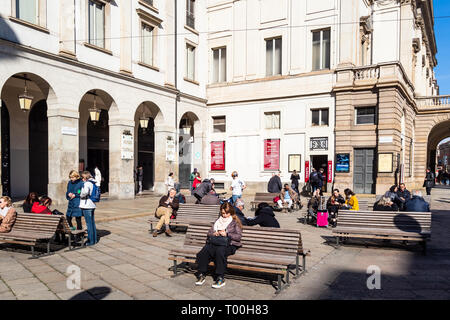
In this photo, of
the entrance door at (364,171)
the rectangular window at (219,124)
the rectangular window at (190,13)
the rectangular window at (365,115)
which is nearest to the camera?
the entrance door at (364,171)

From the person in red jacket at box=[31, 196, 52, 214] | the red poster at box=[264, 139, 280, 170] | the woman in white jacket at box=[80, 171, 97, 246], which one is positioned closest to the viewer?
the woman in white jacket at box=[80, 171, 97, 246]

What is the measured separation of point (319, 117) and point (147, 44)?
11.1m

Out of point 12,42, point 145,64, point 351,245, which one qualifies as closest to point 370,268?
point 351,245

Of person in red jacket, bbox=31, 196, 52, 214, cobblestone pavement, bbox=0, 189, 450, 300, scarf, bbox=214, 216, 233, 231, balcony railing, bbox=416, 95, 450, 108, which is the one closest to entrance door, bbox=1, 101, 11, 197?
person in red jacket, bbox=31, 196, 52, 214

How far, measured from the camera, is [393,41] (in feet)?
80.8

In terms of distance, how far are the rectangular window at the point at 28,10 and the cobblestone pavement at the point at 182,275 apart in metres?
9.69

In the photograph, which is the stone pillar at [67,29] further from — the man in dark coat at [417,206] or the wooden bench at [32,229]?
the man in dark coat at [417,206]

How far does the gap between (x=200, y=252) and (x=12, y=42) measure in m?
11.7

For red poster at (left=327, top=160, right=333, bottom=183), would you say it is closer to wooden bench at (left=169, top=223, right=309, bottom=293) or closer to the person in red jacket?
wooden bench at (left=169, top=223, right=309, bottom=293)

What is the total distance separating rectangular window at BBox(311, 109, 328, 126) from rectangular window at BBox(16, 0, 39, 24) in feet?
50.4

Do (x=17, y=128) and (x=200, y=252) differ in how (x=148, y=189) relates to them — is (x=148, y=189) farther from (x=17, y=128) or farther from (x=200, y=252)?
(x=200, y=252)

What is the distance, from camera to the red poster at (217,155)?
23.9m

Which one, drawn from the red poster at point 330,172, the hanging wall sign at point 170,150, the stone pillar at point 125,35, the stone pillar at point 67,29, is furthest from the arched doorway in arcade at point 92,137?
the red poster at point 330,172

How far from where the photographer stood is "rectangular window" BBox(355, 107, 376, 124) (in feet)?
64.7
